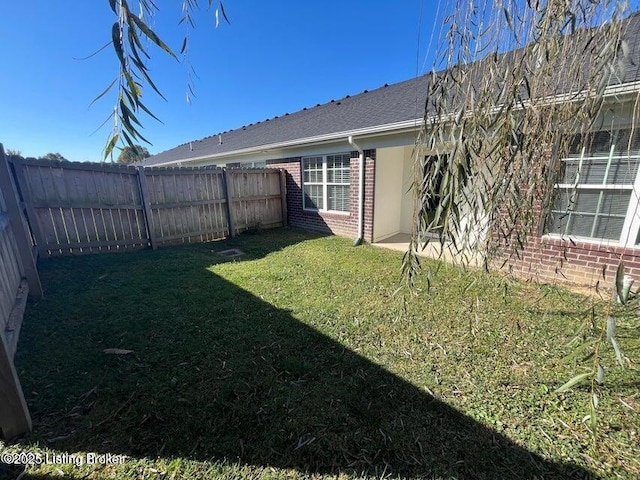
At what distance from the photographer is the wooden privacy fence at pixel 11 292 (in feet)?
5.38

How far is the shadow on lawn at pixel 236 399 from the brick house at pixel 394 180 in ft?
6.20

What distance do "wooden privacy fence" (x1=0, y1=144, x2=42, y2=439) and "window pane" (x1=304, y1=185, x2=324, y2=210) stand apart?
6.15 metres

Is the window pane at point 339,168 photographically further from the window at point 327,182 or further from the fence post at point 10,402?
the fence post at point 10,402

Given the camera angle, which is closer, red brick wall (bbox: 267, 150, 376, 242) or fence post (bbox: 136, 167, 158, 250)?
fence post (bbox: 136, 167, 158, 250)

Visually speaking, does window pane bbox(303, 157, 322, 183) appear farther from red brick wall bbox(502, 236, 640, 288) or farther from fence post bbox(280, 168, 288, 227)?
red brick wall bbox(502, 236, 640, 288)

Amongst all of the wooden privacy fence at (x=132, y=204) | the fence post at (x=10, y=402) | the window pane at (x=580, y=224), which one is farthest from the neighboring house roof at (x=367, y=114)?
the fence post at (x=10, y=402)

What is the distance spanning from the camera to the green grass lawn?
5.36 feet

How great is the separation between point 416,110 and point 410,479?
5.91m

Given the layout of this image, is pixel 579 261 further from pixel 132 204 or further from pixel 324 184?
pixel 132 204

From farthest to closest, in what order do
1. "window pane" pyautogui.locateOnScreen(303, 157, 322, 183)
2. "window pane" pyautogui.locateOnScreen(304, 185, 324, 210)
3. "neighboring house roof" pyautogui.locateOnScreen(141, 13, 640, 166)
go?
1. "window pane" pyautogui.locateOnScreen(304, 185, 324, 210)
2. "window pane" pyautogui.locateOnScreen(303, 157, 322, 183)
3. "neighboring house roof" pyautogui.locateOnScreen(141, 13, 640, 166)

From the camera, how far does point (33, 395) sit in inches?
80.3

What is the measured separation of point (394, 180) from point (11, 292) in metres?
7.22

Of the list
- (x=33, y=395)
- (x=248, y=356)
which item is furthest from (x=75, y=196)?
(x=248, y=356)

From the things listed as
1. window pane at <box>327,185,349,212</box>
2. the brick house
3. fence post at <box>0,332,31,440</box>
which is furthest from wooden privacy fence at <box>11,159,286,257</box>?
fence post at <box>0,332,31,440</box>
